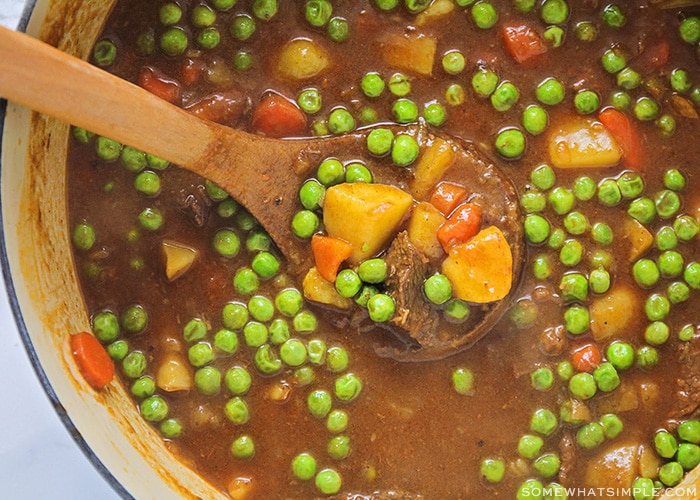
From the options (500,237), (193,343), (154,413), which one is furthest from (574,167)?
(154,413)

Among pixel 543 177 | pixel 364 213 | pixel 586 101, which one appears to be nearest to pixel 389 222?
pixel 364 213

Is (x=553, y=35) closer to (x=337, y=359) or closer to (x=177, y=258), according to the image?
(x=337, y=359)

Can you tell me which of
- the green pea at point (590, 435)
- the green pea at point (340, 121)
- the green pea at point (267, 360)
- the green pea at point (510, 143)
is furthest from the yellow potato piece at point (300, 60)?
the green pea at point (590, 435)

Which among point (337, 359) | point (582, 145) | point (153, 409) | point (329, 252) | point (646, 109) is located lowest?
point (153, 409)

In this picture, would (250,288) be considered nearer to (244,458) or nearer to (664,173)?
(244,458)

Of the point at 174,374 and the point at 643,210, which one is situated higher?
the point at 643,210

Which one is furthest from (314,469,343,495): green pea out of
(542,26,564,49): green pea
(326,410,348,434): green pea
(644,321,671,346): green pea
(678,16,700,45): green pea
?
(678,16,700,45): green pea

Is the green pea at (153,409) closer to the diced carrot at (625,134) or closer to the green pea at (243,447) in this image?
the green pea at (243,447)
